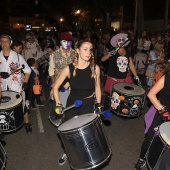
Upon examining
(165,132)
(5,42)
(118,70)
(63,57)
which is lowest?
(165,132)

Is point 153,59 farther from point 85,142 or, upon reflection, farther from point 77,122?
point 85,142

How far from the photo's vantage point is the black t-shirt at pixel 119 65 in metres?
5.08

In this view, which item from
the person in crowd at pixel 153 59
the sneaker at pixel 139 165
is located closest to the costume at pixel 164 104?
the sneaker at pixel 139 165

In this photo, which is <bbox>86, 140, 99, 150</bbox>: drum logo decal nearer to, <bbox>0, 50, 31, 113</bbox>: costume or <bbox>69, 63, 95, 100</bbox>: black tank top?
<bbox>69, 63, 95, 100</bbox>: black tank top

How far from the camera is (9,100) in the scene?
3949mm

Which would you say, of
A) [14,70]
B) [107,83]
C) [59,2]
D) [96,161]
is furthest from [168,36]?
[59,2]

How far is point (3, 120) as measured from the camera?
384 cm

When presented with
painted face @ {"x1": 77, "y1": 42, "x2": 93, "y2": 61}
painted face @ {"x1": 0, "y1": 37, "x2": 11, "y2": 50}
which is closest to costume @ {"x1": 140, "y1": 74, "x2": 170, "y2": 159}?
painted face @ {"x1": 77, "y1": 42, "x2": 93, "y2": 61}

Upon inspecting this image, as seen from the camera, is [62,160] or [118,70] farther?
[118,70]

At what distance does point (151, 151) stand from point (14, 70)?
284 centimetres

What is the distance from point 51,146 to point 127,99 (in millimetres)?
1735

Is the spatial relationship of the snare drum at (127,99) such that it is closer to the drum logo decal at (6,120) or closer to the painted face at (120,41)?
the painted face at (120,41)

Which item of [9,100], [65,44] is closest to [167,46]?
[65,44]

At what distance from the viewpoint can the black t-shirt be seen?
5.08 metres
